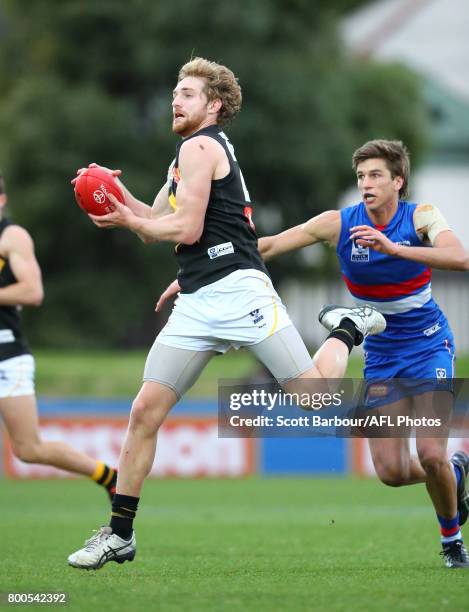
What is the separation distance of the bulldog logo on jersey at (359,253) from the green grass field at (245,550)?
1.82m

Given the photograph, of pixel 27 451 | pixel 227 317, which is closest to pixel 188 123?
pixel 227 317

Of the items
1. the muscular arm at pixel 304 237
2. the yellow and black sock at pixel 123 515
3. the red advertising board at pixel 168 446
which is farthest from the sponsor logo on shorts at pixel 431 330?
the red advertising board at pixel 168 446

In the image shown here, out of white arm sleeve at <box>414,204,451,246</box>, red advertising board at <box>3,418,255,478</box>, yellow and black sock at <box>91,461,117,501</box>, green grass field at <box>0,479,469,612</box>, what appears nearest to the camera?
green grass field at <box>0,479,469,612</box>

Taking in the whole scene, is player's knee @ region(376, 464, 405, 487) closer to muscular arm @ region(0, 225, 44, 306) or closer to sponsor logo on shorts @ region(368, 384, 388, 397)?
sponsor logo on shorts @ region(368, 384, 388, 397)

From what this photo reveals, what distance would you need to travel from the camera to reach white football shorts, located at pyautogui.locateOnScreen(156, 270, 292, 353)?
6621mm

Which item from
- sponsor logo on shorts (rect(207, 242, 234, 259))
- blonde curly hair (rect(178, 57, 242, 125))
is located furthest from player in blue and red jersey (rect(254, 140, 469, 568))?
blonde curly hair (rect(178, 57, 242, 125))

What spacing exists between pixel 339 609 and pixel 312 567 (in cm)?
182

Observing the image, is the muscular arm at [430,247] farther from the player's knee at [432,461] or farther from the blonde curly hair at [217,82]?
the player's knee at [432,461]

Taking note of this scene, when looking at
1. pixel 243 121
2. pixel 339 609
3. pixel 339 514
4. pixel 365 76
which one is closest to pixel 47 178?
pixel 243 121

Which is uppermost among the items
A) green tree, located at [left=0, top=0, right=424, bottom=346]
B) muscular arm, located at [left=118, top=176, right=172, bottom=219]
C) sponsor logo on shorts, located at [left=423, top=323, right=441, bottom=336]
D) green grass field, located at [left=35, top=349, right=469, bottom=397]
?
green tree, located at [left=0, top=0, right=424, bottom=346]

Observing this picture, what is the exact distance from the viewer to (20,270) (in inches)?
346

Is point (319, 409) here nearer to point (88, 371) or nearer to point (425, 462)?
point (425, 462)

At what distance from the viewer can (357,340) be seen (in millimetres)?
7188

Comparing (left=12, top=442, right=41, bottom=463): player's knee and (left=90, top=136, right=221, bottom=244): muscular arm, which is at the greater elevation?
(left=90, top=136, right=221, bottom=244): muscular arm
